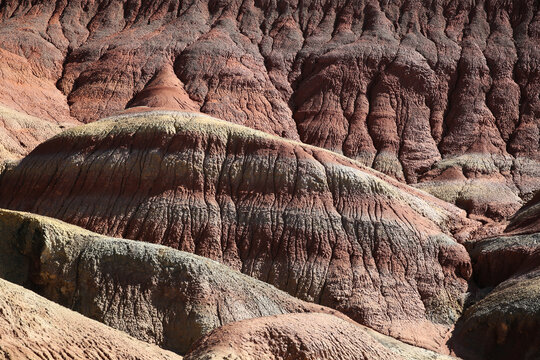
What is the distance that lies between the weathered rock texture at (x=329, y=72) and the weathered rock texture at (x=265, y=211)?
19.8 meters

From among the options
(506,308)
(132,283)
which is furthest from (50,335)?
(506,308)

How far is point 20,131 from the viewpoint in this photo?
54.9 metres

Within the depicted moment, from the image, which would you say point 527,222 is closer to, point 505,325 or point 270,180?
point 505,325

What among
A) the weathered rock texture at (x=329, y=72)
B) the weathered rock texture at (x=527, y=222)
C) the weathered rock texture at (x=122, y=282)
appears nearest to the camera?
the weathered rock texture at (x=122, y=282)

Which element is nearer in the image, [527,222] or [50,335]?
[50,335]

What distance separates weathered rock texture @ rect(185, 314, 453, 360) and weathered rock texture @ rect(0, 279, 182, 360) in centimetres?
172

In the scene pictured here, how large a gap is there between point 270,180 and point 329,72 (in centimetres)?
3263

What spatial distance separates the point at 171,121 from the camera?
43.0 metres

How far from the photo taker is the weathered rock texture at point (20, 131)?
5088 centimetres

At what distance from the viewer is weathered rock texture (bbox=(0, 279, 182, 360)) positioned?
1520cm

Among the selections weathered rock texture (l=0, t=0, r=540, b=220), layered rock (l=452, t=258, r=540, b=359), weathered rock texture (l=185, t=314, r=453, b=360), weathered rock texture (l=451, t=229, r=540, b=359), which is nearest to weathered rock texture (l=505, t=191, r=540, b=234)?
weathered rock texture (l=451, t=229, r=540, b=359)

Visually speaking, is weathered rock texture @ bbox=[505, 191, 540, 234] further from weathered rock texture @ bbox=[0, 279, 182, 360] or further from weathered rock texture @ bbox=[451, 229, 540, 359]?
weathered rock texture @ bbox=[0, 279, 182, 360]

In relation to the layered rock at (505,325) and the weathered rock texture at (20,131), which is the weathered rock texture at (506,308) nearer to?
the layered rock at (505,325)

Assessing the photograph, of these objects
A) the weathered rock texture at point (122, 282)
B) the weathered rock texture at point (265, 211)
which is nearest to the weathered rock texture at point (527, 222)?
the weathered rock texture at point (265, 211)
